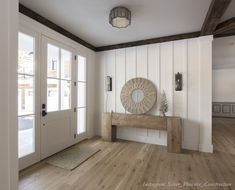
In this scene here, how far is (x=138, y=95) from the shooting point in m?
3.94

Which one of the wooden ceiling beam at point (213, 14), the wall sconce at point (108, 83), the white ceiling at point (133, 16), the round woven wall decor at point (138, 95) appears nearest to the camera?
the wooden ceiling beam at point (213, 14)

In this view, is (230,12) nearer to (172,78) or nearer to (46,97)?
(172,78)

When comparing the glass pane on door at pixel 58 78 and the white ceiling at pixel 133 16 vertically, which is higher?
the white ceiling at pixel 133 16

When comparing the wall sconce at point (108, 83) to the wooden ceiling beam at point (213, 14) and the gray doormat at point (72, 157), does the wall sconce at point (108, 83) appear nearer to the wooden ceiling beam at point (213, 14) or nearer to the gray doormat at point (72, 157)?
the gray doormat at point (72, 157)

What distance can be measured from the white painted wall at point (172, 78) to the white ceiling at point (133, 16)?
1.35 ft

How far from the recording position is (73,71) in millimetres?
3686

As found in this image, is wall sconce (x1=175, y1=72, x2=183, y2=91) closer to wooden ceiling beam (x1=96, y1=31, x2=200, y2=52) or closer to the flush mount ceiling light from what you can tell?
wooden ceiling beam (x1=96, y1=31, x2=200, y2=52)

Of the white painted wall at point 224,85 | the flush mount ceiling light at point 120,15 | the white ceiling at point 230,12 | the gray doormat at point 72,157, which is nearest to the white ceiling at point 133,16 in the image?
the flush mount ceiling light at point 120,15

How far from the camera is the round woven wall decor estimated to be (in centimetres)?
379

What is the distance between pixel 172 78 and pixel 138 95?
3.04 feet

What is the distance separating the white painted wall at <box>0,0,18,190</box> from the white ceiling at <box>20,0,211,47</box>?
1.94 m

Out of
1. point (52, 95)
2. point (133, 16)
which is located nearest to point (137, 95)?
point (133, 16)

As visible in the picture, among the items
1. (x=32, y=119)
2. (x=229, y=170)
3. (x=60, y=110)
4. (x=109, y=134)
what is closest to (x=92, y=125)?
(x=109, y=134)

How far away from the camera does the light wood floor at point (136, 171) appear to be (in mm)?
2158
